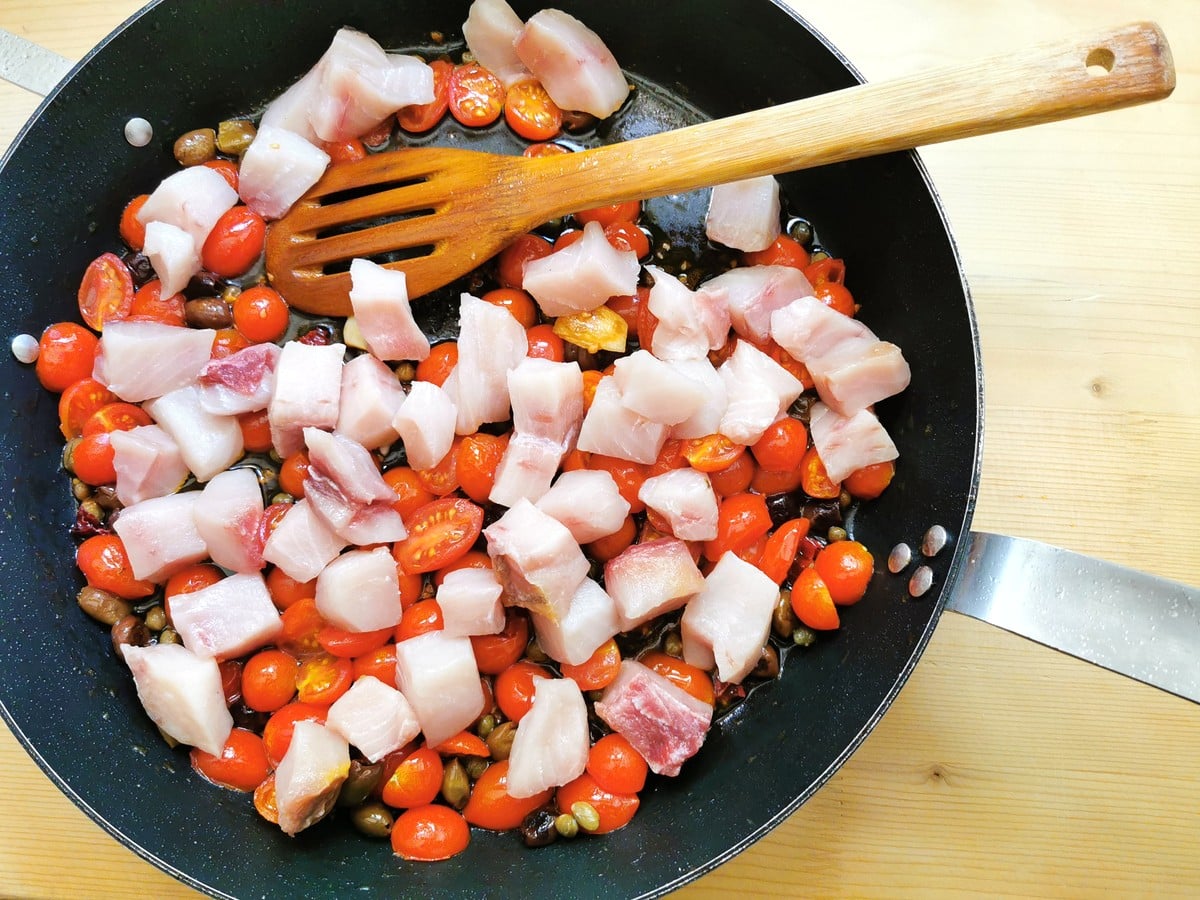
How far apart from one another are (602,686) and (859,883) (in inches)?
28.5

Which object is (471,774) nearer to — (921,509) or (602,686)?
(602,686)

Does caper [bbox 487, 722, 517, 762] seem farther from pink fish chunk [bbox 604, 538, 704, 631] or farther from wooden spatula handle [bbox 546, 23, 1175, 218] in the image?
wooden spatula handle [bbox 546, 23, 1175, 218]

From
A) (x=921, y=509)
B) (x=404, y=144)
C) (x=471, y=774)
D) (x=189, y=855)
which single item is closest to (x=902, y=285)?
(x=921, y=509)

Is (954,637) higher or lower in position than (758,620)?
lower

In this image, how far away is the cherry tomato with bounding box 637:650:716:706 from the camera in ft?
6.73

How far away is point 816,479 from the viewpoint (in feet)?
7.01

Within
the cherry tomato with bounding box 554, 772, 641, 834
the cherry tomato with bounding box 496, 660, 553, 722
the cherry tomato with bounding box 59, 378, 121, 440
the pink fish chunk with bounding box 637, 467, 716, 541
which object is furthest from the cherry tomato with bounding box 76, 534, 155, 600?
the pink fish chunk with bounding box 637, 467, 716, 541

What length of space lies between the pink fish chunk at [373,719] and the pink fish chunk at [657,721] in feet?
1.45

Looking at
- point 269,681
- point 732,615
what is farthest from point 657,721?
point 269,681

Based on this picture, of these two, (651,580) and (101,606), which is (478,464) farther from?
(101,606)

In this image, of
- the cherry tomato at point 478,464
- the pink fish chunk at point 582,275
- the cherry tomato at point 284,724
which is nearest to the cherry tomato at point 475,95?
the pink fish chunk at point 582,275

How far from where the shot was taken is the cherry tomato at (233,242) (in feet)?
7.20

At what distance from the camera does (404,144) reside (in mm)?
2363

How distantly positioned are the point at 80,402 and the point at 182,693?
77 centimetres
